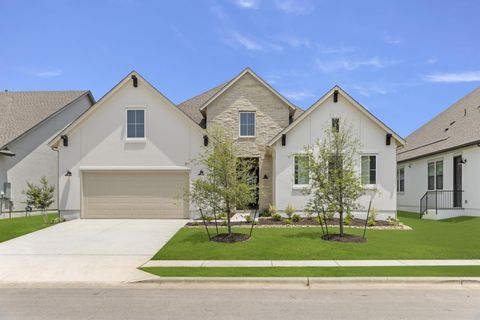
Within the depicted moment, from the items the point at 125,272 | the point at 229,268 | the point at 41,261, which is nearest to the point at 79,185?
the point at 41,261

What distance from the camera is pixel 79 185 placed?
1950 centimetres

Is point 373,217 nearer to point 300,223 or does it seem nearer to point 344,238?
point 300,223

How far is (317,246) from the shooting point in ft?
39.4

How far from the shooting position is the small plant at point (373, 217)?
16422mm

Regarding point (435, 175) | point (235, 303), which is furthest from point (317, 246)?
point (435, 175)

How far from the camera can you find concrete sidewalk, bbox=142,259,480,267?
9.77 m

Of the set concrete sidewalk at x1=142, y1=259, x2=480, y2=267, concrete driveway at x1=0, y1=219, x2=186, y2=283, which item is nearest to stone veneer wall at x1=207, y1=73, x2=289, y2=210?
concrete driveway at x1=0, y1=219, x2=186, y2=283

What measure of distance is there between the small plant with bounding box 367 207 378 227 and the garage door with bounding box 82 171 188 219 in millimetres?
8669

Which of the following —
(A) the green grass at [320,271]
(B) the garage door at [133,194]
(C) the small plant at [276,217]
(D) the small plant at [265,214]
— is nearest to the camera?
(A) the green grass at [320,271]

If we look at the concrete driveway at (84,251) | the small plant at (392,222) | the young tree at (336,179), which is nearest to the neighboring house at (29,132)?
the concrete driveway at (84,251)

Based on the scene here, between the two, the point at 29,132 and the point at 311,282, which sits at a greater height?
the point at 29,132

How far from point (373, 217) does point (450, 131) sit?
31.3 feet

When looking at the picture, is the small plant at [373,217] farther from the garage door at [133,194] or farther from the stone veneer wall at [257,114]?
the garage door at [133,194]

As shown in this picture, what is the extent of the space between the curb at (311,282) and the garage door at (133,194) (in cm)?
1124
